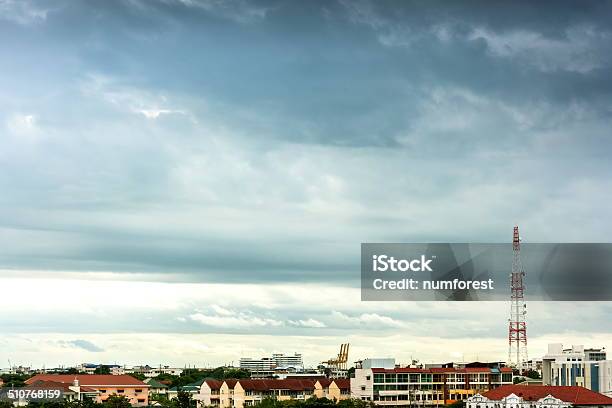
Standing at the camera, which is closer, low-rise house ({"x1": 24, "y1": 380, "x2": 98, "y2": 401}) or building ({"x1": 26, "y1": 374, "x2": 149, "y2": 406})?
low-rise house ({"x1": 24, "y1": 380, "x2": 98, "y2": 401})

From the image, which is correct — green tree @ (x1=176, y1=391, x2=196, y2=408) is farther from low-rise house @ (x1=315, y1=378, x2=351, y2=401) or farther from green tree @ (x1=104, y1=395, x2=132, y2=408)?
low-rise house @ (x1=315, y1=378, x2=351, y2=401)

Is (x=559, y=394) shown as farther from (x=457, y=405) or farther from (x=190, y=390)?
(x=190, y=390)

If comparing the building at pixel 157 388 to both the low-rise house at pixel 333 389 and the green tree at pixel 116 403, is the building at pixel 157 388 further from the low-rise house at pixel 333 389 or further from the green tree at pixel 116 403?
the low-rise house at pixel 333 389

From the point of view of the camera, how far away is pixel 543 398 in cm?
7719

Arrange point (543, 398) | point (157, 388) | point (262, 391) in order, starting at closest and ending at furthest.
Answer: point (543, 398), point (262, 391), point (157, 388)

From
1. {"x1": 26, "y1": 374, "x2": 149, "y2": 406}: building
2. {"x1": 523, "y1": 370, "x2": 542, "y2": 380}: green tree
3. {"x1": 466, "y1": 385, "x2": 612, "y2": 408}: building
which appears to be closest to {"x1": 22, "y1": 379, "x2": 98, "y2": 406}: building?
{"x1": 26, "y1": 374, "x2": 149, "y2": 406}: building

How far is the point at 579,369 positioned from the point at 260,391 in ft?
101

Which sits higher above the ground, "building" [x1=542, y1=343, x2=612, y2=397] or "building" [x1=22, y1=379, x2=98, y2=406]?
"building" [x1=542, y1=343, x2=612, y2=397]

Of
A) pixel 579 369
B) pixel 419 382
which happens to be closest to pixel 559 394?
pixel 579 369

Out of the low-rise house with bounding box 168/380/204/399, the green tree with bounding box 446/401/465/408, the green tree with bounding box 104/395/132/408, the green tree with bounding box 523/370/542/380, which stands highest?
the green tree with bounding box 523/370/542/380

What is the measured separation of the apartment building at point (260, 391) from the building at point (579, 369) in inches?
800

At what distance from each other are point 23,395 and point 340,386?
103ft

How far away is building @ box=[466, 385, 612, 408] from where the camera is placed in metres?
75.4

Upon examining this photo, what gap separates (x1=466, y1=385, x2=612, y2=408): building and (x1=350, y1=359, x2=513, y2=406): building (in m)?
14.4
